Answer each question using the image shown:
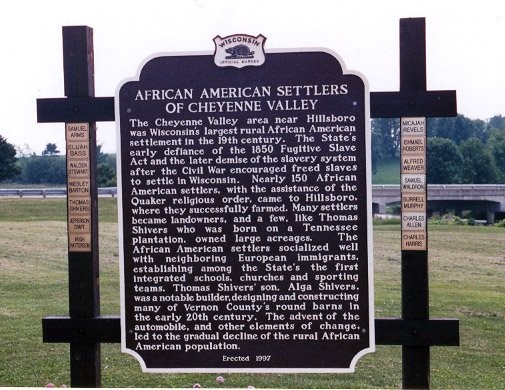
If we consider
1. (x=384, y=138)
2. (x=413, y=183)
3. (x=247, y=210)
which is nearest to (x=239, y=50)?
(x=247, y=210)

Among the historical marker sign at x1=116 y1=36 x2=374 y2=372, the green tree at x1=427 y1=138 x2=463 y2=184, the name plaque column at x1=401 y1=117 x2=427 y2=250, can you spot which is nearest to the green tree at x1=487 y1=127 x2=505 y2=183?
the green tree at x1=427 y1=138 x2=463 y2=184

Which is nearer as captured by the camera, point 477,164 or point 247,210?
point 247,210

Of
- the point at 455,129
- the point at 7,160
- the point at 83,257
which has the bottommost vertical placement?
the point at 83,257

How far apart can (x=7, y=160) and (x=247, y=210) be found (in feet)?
129

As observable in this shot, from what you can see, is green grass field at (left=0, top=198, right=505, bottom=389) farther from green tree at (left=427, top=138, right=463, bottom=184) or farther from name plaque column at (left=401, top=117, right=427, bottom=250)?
green tree at (left=427, top=138, right=463, bottom=184)

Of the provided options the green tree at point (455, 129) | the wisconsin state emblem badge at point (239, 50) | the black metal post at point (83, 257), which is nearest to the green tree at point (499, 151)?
the green tree at point (455, 129)

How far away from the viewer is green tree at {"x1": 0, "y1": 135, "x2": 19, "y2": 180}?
41.9 m

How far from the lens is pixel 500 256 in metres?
28.1

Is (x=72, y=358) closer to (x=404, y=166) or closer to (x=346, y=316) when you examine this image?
(x=346, y=316)

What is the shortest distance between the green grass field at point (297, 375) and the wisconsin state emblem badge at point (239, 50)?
437 centimetres

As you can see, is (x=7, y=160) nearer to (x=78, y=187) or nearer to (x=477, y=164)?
(x=78, y=187)

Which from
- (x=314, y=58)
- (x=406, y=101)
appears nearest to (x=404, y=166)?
(x=406, y=101)

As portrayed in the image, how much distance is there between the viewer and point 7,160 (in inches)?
1699

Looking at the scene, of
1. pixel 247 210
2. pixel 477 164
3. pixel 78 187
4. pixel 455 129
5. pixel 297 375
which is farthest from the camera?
pixel 455 129
